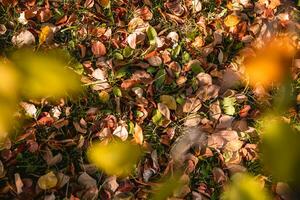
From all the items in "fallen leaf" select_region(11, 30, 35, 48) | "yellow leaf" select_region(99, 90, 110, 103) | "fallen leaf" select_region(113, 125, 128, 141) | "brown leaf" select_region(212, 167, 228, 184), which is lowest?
"brown leaf" select_region(212, 167, 228, 184)

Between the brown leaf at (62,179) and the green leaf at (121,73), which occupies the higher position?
the green leaf at (121,73)

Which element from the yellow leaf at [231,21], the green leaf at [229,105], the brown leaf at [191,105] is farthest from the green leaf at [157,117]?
the yellow leaf at [231,21]

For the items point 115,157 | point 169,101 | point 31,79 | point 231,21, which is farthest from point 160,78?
point 31,79

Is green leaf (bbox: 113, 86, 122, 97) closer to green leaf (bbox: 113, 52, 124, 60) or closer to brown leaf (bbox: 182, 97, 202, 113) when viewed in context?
green leaf (bbox: 113, 52, 124, 60)

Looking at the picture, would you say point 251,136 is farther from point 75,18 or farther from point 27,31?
point 27,31

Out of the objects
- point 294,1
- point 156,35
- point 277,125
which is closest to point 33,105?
point 156,35

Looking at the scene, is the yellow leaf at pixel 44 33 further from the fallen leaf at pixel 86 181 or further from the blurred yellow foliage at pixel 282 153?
the blurred yellow foliage at pixel 282 153

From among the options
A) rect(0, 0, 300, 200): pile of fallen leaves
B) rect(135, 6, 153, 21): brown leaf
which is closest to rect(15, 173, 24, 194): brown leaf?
rect(0, 0, 300, 200): pile of fallen leaves

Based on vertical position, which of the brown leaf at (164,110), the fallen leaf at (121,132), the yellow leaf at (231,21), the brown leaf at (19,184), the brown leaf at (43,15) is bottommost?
the brown leaf at (19,184)
